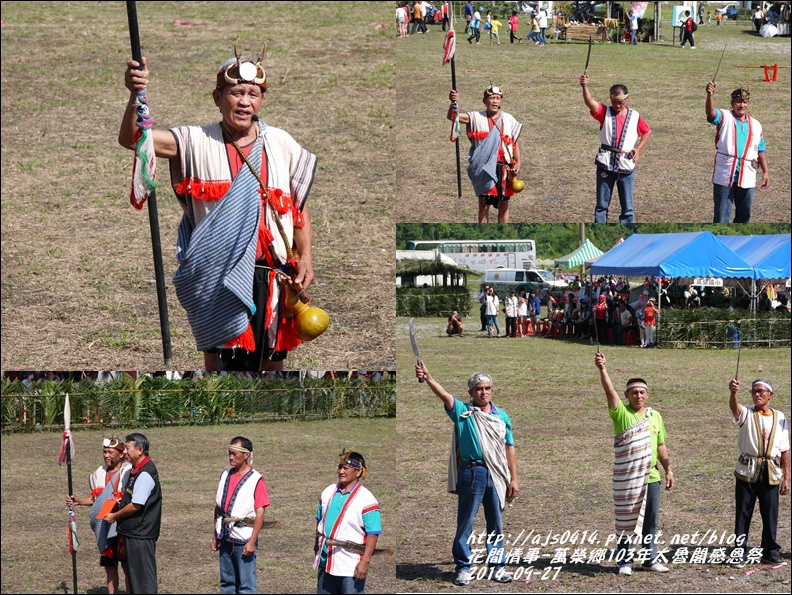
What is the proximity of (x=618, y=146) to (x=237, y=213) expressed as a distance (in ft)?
14.3

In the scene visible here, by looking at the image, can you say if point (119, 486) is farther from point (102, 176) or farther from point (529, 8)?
point (102, 176)

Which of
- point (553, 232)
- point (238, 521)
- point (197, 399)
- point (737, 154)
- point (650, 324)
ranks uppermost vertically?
point (737, 154)

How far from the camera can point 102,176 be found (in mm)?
14305

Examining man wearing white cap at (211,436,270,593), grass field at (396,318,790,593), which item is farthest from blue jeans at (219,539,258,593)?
grass field at (396,318,790,593)

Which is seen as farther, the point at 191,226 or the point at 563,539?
the point at 563,539

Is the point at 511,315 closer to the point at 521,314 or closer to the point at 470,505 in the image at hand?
the point at 521,314

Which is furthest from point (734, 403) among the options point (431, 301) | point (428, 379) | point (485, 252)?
point (428, 379)

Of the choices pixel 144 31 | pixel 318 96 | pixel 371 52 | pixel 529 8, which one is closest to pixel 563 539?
pixel 529 8

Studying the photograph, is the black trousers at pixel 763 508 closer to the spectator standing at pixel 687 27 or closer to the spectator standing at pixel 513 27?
the spectator standing at pixel 513 27

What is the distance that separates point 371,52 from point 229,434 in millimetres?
10694

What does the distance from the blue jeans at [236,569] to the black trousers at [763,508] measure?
3.43 metres

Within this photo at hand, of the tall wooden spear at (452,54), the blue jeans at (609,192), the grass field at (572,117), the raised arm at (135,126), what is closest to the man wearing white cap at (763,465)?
the blue jeans at (609,192)

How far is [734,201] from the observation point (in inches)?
386

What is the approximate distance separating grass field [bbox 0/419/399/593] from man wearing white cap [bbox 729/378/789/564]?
8.24 ft
